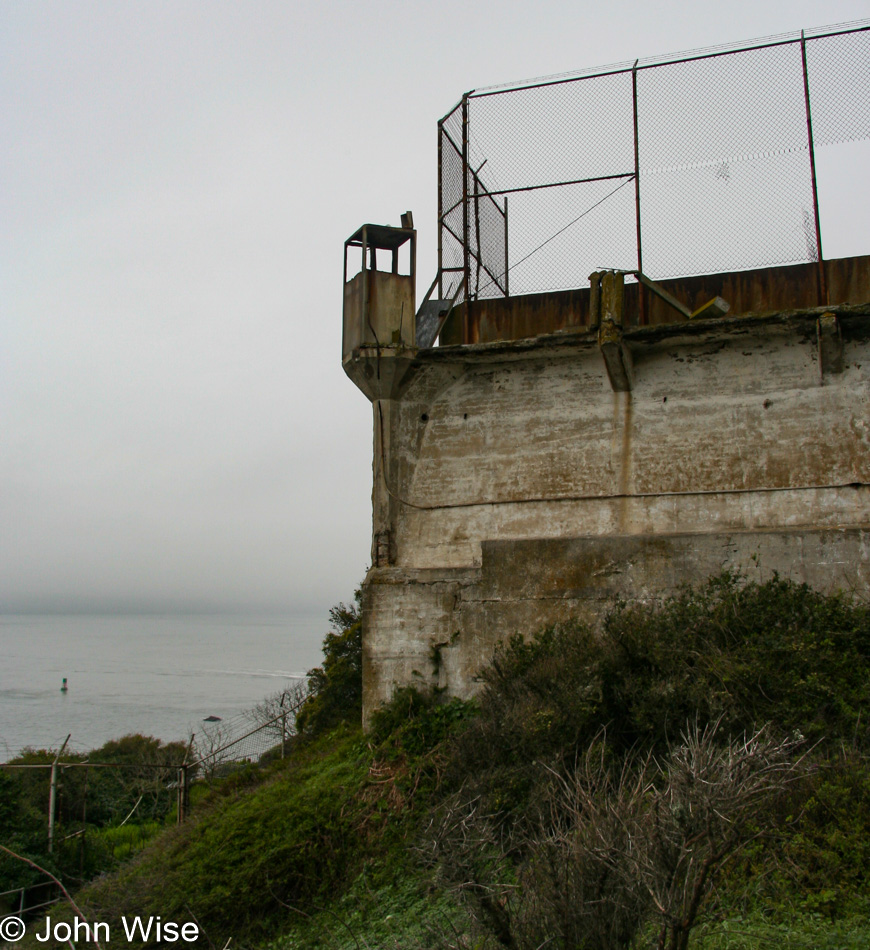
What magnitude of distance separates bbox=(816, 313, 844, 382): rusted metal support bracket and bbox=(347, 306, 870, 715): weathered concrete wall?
0.05 feet

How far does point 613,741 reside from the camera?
6.55 metres

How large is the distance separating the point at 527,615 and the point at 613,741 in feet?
6.99

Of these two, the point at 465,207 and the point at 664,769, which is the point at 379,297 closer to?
the point at 465,207

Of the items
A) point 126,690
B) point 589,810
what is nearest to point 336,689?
point 589,810

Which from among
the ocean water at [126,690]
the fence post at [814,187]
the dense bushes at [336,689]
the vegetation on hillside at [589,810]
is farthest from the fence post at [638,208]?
the ocean water at [126,690]

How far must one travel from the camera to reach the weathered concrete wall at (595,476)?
27.2 ft

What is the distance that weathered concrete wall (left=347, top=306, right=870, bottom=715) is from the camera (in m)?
8.30

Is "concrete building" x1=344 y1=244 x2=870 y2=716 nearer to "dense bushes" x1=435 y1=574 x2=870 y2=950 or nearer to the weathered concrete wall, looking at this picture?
the weathered concrete wall

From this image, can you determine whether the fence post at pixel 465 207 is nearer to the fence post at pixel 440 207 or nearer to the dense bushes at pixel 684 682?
the fence post at pixel 440 207

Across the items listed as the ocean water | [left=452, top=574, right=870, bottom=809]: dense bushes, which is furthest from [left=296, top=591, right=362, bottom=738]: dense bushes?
the ocean water

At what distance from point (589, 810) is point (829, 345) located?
260 inches

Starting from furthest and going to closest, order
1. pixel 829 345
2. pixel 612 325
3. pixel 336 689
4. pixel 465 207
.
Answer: pixel 336 689
pixel 465 207
pixel 612 325
pixel 829 345

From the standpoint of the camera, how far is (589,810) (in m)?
3.82

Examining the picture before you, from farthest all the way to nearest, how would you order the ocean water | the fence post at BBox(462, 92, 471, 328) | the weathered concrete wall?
the ocean water < the fence post at BBox(462, 92, 471, 328) < the weathered concrete wall
